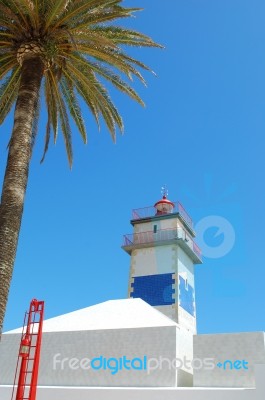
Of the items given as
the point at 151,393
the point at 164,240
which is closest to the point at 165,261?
the point at 164,240

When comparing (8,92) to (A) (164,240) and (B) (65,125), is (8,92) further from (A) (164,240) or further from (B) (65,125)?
(A) (164,240)

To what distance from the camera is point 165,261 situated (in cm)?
2252

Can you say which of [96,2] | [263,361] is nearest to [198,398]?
[263,361]

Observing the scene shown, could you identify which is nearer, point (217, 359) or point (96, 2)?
point (96, 2)

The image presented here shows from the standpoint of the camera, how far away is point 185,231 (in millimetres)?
24734

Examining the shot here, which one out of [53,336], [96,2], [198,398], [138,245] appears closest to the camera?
[96,2]

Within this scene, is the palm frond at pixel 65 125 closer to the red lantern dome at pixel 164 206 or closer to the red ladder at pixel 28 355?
the red ladder at pixel 28 355

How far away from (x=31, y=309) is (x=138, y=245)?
12.6m

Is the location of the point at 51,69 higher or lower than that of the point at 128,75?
lower

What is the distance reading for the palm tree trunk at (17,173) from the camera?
8031mm

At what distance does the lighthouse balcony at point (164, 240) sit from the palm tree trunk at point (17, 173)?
1440 centimetres

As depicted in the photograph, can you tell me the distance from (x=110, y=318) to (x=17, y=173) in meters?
8.31

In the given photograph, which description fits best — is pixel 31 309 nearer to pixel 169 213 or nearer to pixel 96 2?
pixel 96 2

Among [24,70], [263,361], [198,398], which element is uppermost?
[24,70]
